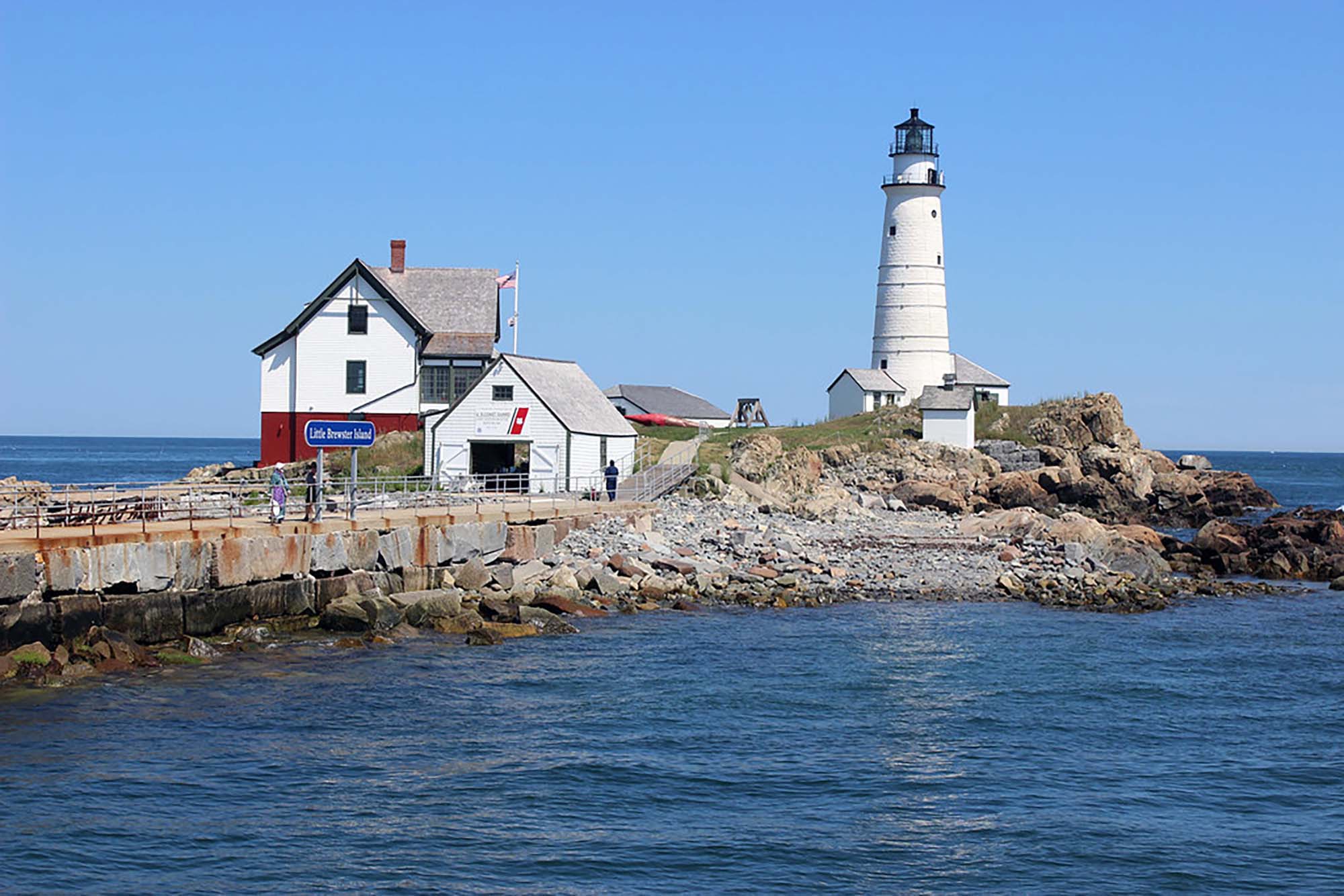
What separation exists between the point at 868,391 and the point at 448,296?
84.3 feet

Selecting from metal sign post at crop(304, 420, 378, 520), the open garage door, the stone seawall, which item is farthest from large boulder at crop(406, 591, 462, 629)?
the open garage door

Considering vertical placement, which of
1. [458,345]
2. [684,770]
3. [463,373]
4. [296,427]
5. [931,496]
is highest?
[458,345]

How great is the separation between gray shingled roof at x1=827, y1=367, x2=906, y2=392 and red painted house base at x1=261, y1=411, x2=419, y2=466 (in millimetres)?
28218

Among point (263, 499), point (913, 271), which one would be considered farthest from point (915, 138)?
point (263, 499)

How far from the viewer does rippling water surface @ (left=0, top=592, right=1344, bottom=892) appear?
14.5m

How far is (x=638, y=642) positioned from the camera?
1040 inches

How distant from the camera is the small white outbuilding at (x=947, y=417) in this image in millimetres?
63406

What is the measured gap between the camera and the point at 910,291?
228 feet

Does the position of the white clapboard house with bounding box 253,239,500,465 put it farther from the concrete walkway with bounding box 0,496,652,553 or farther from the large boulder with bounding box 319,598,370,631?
the large boulder with bounding box 319,598,370,631

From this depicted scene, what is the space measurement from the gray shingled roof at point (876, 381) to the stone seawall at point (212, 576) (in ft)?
132

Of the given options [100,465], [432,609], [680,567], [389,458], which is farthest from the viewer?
[100,465]

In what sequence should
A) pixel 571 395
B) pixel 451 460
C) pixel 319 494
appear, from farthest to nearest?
pixel 571 395 < pixel 451 460 < pixel 319 494

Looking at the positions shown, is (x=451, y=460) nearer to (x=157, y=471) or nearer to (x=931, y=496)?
(x=931, y=496)

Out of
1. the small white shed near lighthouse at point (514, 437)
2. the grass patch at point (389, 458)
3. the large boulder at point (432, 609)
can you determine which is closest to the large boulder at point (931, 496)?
the small white shed near lighthouse at point (514, 437)
